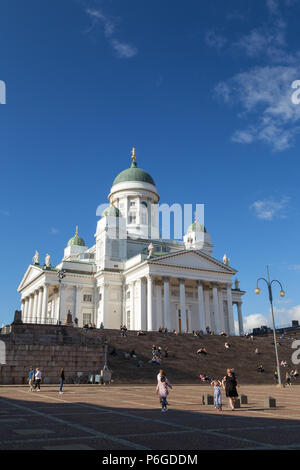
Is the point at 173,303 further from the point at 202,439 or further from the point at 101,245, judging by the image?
the point at 202,439

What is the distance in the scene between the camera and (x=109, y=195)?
78312 mm

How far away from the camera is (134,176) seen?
75.7 m

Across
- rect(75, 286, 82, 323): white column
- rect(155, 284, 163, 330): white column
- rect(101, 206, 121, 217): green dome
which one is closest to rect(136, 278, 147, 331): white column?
rect(155, 284, 163, 330): white column

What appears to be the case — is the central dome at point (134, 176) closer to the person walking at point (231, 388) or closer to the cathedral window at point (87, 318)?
the cathedral window at point (87, 318)

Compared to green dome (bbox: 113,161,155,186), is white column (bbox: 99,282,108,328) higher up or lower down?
lower down

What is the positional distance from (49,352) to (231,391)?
20.2 meters

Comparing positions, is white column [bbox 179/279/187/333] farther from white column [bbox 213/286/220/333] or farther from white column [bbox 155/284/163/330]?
white column [bbox 213/286/220/333]

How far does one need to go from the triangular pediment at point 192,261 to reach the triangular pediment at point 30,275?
1809 cm

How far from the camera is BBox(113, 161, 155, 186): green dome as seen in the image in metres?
75.7

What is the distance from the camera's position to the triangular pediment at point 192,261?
58.2m

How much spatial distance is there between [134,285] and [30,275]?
62.6 feet

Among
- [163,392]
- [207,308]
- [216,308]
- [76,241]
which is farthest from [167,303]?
[163,392]
